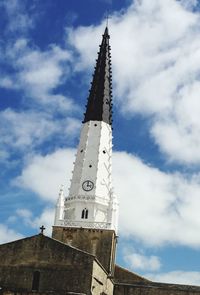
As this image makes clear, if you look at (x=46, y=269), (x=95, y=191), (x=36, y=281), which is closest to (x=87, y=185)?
(x=95, y=191)

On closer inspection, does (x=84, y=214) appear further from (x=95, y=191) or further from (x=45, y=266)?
(x=45, y=266)

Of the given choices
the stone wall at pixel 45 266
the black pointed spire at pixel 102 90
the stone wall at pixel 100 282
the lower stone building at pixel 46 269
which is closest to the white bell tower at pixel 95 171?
the black pointed spire at pixel 102 90

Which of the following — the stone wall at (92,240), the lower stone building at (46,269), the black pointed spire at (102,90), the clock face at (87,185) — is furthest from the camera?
the black pointed spire at (102,90)

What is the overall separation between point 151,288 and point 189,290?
322cm

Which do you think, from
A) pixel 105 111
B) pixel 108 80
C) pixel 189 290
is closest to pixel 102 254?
pixel 189 290

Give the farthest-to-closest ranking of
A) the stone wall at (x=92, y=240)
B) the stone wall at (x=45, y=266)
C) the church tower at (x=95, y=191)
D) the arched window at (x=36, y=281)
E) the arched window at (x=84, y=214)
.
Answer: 1. the arched window at (x=84, y=214)
2. the church tower at (x=95, y=191)
3. the stone wall at (x=92, y=240)
4. the arched window at (x=36, y=281)
5. the stone wall at (x=45, y=266)

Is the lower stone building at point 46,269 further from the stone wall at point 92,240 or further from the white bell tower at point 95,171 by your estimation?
the white bell tower at point 95,171

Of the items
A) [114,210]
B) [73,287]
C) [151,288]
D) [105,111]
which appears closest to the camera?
[73,287]

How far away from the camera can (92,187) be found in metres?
49.1

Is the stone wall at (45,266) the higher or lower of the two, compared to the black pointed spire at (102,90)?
lower

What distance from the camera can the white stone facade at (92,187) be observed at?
47.8m

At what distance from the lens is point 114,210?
48000mm

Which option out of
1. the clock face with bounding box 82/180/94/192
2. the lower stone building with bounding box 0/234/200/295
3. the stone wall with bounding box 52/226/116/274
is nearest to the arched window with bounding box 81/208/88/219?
the stone wall with bounding box 52/226/116/274

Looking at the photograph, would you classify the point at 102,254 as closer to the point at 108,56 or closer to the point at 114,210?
the point at 114,210
